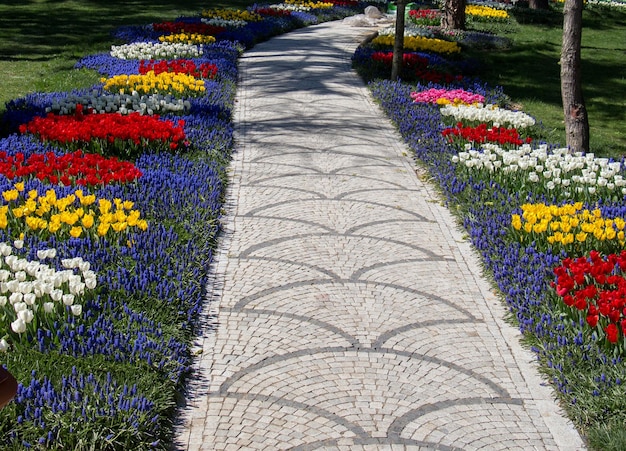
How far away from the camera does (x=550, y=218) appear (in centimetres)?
638

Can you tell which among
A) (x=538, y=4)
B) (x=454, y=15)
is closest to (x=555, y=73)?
(x=454, y=15)

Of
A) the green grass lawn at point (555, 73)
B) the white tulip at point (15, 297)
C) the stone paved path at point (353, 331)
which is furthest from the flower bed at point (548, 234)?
the white tulip at point (15, 297)

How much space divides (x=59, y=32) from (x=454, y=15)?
393 inches

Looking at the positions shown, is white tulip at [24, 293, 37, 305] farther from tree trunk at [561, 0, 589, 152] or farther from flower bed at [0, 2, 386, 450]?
tree trunk at [561, 0, 589, 152]

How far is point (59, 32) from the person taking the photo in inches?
755

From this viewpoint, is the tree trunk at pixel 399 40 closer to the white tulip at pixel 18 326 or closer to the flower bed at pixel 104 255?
the flower bed at pixel 104 255

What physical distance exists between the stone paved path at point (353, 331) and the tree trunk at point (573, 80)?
1922 mm

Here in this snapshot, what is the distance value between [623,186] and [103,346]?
5.19 meters

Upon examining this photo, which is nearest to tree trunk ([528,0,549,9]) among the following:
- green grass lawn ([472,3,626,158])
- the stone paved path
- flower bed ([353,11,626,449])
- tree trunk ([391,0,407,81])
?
green grass lawn ([472,3,626,158])

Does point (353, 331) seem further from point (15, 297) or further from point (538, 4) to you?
point (538, 4)

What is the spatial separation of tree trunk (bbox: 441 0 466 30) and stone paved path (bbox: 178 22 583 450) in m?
12.6

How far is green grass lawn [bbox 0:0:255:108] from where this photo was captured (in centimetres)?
1297

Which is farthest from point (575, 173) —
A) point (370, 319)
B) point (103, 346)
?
point (103, 346)

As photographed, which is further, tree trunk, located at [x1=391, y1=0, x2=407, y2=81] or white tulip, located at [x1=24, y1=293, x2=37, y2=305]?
tree trunk, located at [x1=391, y1=0, x2=407, y2=81]
